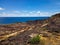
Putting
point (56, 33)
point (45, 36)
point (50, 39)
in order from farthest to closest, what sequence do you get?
point (56, 33)
point (45, 36)
point (50, 39)

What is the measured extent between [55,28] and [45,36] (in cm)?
401

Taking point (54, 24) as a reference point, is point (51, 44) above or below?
below

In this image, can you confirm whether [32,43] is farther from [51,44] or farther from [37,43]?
[51,44]

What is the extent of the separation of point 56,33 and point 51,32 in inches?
33.5

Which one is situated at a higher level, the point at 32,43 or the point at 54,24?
the point at 54,24

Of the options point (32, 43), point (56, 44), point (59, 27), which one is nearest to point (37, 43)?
point (32, 43)

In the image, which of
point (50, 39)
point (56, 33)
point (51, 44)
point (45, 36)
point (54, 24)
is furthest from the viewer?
point (54, 24)

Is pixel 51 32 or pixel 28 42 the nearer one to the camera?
pixel 28 42

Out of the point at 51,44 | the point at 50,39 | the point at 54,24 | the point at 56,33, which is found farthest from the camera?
the point at 54,24

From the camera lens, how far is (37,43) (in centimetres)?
1952

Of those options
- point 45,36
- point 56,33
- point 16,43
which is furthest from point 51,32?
point 16,43

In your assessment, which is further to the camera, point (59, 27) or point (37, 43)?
point (59, 27)

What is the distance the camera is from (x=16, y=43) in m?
19.9

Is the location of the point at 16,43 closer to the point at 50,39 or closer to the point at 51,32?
the point at 50,39
